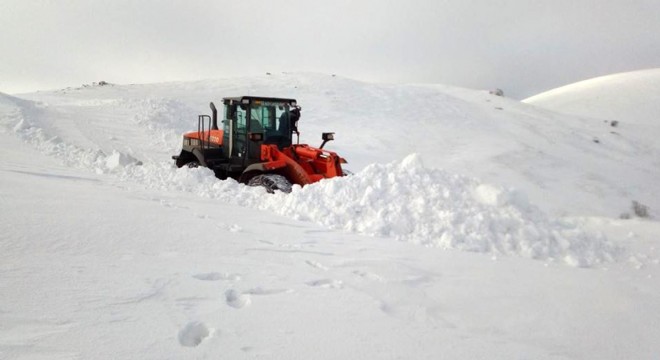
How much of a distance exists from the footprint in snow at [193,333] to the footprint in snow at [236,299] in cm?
39

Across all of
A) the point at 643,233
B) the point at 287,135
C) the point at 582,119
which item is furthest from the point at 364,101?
the point at 643,233

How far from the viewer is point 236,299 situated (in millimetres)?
3055

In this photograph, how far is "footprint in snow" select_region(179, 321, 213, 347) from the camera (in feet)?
7.89

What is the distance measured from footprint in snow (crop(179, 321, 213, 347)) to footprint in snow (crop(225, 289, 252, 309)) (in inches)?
15.3

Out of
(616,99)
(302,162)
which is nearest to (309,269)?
(302,162)

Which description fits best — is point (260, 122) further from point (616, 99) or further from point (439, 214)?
point (616, 99)

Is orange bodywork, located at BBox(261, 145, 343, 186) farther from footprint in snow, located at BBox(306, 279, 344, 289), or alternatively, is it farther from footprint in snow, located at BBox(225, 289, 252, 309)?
footprint in snow, located at BBox(225, 289, 252, 309)

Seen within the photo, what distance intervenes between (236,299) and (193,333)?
22.1 inches

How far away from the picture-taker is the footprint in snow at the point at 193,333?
7.89 ft

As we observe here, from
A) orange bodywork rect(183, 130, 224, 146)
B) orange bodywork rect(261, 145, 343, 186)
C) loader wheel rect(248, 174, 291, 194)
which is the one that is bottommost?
loader wheel rect(248, 174, 291, 194)

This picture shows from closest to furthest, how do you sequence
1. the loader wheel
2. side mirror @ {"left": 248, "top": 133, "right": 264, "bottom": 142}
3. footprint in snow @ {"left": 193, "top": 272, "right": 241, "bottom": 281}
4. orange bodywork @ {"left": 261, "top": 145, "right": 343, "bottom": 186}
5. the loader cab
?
footprint in snow @ {"left": 193, "top": 272, "right": 241, "bottom": 281}
the loader wheel
orange bodywork @ {"left": 261, "top": 145, "right": 343, "bottom": 186}
side mirror @ {"left": 248, "top": 133, "right": 264, "bottom": 142}
the loader cab

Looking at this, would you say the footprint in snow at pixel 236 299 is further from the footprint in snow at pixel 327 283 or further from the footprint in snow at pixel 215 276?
the footprint in snow at pixel 327 283

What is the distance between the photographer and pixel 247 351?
Result: 230 centimetres

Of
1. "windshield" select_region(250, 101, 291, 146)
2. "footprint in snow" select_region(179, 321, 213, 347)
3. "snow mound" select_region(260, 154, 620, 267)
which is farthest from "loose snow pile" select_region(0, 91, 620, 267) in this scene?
"footprint in snow" select_region(179, 321, 213, 347)
